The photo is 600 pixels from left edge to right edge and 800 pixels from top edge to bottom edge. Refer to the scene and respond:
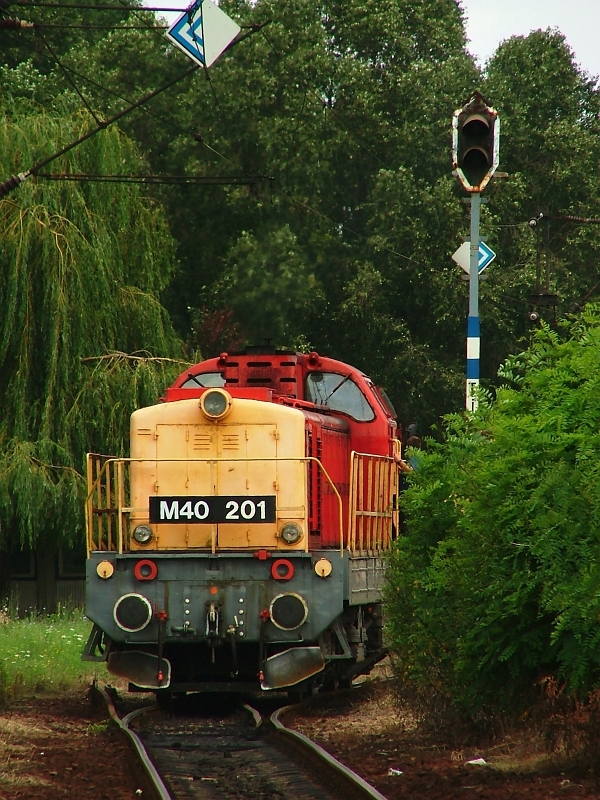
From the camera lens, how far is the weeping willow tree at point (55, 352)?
20469 mm

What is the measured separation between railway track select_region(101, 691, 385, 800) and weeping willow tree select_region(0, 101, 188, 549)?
7877mm

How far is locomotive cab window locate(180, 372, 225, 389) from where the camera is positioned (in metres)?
14.1

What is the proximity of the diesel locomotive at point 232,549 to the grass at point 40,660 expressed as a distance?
7.65 feet

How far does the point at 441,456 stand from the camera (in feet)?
37.7

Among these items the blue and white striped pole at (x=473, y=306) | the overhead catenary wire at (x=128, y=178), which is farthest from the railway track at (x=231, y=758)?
the overhead catenary wire at (x=128, y=178)

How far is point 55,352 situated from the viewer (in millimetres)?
20938

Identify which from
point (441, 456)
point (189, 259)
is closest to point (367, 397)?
point (441, 456)

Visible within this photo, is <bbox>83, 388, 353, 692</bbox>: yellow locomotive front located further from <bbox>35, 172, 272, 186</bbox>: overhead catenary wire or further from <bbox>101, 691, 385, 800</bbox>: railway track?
<bbox>35, 172, 272, 186</bbox>: overhead catenary wire

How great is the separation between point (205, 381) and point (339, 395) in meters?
1.53

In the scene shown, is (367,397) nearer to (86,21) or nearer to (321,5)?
(321,5)

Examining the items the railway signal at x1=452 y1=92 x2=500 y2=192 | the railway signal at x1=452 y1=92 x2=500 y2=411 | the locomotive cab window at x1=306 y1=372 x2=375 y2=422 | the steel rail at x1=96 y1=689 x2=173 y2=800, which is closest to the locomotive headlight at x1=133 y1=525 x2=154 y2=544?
the steel rail at x1=96 y1=689 x2=173 y2=800

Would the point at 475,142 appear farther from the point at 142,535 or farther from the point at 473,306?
the point at 142,535

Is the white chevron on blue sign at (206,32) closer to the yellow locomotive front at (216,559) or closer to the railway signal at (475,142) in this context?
the railway signal at (475,142)

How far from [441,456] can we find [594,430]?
3.38m
